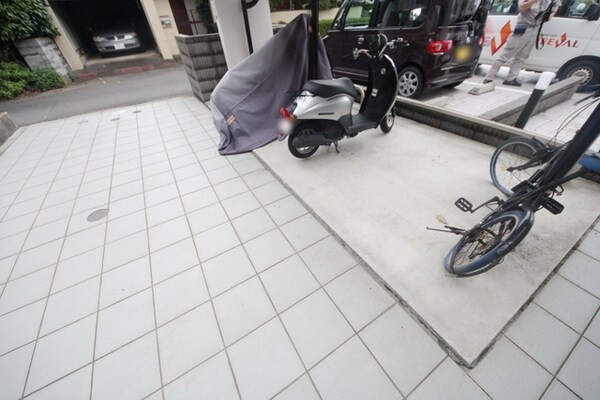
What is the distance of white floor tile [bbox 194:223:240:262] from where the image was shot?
6.75 ft

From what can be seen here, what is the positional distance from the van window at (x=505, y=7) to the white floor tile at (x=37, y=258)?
807 centimetres

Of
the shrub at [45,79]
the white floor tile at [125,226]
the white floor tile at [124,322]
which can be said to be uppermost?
the shrub at [45,79]

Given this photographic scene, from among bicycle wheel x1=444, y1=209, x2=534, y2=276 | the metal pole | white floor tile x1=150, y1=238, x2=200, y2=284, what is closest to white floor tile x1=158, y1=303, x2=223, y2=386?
white floor tile x1=150, y1=238, x2=200, y2=284

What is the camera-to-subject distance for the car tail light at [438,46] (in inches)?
152

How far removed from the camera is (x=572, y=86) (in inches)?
161

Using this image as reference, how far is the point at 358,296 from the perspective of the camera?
1.68 m

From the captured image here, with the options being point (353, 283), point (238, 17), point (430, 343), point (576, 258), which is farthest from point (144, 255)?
point (238, 17)

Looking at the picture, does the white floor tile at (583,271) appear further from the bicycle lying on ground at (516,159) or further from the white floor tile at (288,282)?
the white floor tile at (288,282)

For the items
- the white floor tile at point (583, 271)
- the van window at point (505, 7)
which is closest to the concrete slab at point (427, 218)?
the white floor tile at point (583, 271)

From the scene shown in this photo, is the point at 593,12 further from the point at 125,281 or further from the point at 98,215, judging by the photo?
the point at 98,215

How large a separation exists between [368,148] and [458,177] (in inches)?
42.7

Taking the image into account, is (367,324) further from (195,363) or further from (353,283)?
(195,363)

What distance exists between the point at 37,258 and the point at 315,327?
96.8 inches

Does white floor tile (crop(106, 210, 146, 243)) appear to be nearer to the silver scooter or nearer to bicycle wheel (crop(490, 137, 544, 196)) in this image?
the silver scooter
